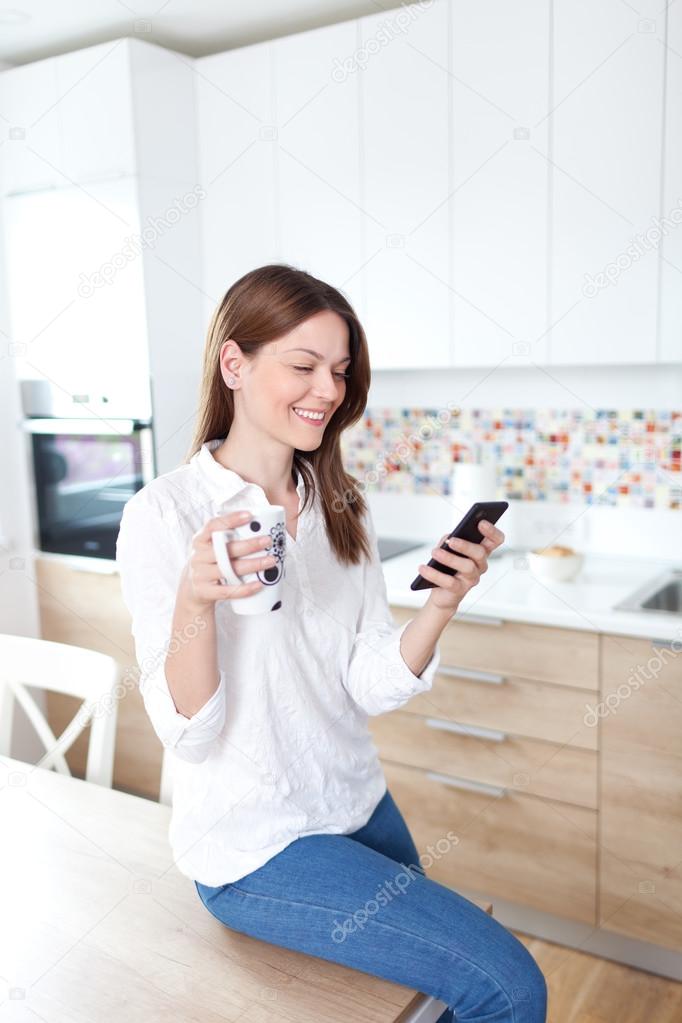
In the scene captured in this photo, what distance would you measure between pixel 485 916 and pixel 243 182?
7.44ft

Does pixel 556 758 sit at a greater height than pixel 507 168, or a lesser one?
lesser

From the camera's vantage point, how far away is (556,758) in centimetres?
222

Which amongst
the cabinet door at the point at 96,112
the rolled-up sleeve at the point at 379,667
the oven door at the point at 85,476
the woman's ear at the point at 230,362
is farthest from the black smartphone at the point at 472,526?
the cabinet door at the point at 96,112

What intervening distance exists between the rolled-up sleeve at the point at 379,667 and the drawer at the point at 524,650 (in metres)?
0.77

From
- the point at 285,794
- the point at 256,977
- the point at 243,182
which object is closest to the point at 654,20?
the point at 243,182

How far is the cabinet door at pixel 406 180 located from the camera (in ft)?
8.07

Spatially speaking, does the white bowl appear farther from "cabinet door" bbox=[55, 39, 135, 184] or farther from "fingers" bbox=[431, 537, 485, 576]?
"cabinet door" bbox=[55, 39, 135, 184]

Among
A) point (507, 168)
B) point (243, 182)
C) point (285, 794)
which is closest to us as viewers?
A: point (285, 794)

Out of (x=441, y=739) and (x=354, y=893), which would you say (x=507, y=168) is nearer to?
(x=441, y=739)

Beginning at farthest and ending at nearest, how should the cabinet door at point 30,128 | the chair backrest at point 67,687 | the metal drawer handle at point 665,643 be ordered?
the cabinet door at point 30,128 → the metal drawer handle at point 665,643 → the chair backrest at point 67,687

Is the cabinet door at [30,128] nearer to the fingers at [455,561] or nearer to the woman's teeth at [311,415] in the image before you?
the woman's teeth at [311,415]

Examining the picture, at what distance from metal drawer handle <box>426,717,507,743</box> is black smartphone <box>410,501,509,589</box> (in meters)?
1.08

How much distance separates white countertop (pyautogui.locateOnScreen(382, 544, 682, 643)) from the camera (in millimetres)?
2096

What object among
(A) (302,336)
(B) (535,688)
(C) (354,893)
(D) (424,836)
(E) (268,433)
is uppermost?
(A) (302,336)
